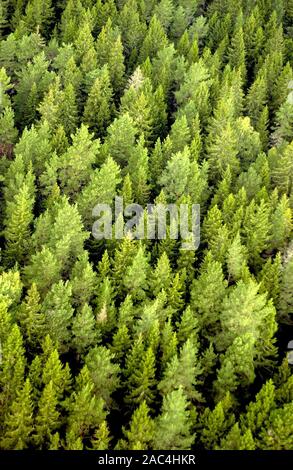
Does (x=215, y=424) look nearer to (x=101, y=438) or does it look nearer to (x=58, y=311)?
(x=101, y=438)

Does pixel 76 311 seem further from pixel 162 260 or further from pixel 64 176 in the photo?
pixel 64 176

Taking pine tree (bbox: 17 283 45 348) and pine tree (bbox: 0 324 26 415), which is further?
pine tree (bbox: 17 283 45 348)

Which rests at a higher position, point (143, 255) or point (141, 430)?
point (143, 255)

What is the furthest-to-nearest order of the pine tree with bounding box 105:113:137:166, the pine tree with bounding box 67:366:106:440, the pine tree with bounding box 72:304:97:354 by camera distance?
the pine tree with bounding box 105:113:137:166 < the pine tree with bounding box 72:304:97:354 < the pine tree with bounding box 67:366:106:440

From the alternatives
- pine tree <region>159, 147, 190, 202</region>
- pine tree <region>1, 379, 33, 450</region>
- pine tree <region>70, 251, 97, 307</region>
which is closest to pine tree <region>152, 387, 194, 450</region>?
pine tree <region>1, 379, 33, 450</region>

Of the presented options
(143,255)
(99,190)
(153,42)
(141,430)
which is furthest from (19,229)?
(153,42)

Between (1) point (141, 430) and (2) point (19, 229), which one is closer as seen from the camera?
(1) point (141, 430)

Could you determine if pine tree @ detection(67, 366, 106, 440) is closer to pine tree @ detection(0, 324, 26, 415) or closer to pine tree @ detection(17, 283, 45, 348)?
pine tree @ detection(0, 324, 26, 415)

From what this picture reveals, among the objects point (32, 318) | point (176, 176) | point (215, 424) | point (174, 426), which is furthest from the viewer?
point (176, 176)

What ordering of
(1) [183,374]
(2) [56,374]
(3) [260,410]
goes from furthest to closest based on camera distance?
(1) [183,374] < (3) [260,410] < (2) [56,374]
